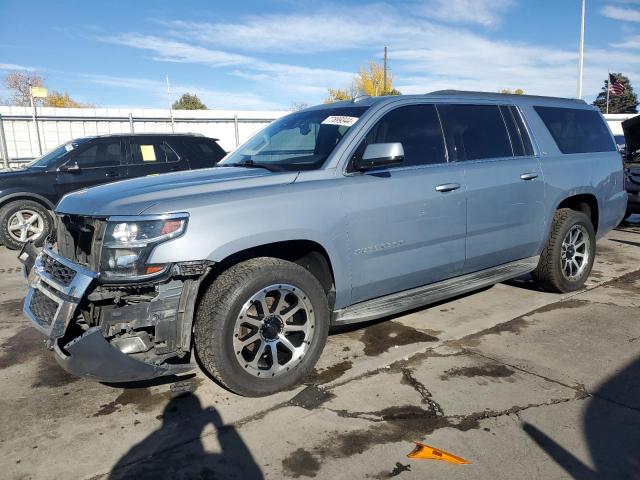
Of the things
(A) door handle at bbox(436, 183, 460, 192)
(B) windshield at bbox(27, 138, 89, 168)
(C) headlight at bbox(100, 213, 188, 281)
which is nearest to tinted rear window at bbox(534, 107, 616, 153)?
(A) door handle at bbox(436, 183, 460, 192)

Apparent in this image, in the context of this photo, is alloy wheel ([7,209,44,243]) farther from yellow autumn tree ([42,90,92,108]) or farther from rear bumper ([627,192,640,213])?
yellow autumn tree ([42,90,92,108])

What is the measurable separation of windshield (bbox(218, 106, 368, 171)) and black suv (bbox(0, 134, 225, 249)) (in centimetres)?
407

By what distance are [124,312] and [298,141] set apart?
192 centimetres

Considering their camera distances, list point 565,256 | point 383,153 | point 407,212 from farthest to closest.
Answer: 1. point 565,256
2. point 407,212
3. point 383,153

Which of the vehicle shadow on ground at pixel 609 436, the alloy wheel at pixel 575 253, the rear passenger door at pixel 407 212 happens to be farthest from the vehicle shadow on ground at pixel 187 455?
the alloy wheel at pixel 575 253

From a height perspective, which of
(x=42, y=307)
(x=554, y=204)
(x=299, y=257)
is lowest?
(x=42, y=307)

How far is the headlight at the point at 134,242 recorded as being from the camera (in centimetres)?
277

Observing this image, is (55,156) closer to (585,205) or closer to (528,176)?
(528,176)

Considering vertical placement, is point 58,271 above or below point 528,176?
below

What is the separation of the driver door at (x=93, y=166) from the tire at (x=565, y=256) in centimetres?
654

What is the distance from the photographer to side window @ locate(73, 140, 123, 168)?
829 centimetres

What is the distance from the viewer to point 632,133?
8.95 m

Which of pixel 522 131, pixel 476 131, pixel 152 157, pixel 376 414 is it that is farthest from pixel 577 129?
pixel 152 157

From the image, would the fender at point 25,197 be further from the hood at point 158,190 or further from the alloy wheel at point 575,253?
the alloy wheel at point 575,253
